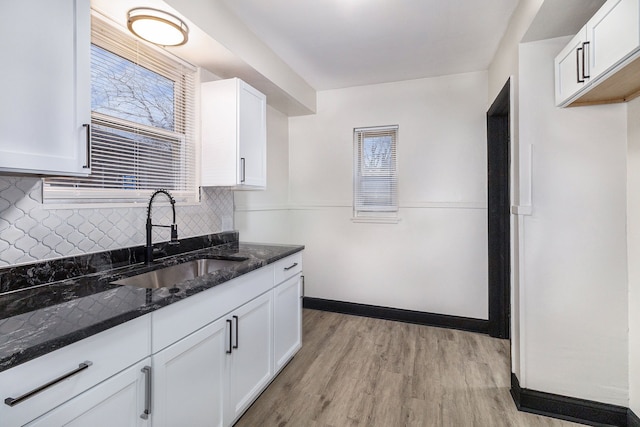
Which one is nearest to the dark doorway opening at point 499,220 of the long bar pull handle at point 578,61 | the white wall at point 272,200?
the long bar pull handle at point 578,61

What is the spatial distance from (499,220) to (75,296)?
3155mm

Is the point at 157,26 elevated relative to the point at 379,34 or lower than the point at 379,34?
lower

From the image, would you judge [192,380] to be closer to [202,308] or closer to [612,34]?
[202,308]

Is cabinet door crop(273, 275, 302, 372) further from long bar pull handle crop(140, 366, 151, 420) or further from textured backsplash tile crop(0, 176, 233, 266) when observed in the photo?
long bar pull handle crop(140, 366, 151, 420)

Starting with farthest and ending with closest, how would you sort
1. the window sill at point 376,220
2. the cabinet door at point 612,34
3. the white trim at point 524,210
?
the window sill at point 376,220 → the white trim at point 524,210 → the cabinet door at point 612,34

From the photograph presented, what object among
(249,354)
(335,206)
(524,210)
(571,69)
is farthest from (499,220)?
(249,354)

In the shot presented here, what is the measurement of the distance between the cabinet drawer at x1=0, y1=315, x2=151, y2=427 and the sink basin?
534mm

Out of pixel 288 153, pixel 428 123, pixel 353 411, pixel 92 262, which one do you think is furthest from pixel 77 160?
pixel 428 123

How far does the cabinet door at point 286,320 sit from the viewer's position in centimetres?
218

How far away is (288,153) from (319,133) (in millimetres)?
455

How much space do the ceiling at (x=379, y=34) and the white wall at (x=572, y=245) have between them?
22.5 inches

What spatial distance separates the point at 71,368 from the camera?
926 mm

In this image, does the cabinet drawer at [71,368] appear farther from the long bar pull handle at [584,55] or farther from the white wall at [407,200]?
the white wall at [407,200]

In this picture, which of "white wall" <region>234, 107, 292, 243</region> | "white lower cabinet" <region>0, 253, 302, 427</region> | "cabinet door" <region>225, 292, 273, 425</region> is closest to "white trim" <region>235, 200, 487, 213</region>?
"white wall" <region>234, 107, 292, 243</region>
